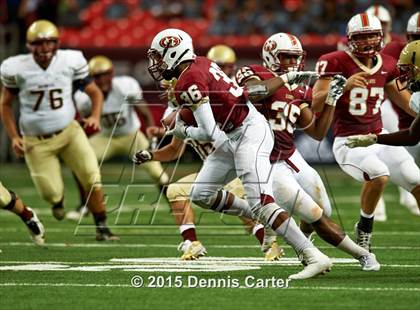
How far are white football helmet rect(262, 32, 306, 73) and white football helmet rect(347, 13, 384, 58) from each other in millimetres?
629

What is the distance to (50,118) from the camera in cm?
838

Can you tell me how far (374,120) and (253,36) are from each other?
7.86 m

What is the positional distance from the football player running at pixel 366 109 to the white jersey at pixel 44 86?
221 centimetres

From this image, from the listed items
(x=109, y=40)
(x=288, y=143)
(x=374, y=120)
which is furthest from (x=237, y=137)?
Result: (x=109, y=40)

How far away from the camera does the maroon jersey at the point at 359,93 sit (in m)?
7.17

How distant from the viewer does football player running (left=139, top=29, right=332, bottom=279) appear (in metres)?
5.82

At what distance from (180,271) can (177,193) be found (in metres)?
1.11

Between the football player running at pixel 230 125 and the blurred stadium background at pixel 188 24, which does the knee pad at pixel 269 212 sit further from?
the blurred stadium background at pixel 188 24

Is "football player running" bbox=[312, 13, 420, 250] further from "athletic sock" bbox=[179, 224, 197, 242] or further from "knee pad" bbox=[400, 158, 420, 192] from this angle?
"athletic sock" bbox=[179, 224, 197, 242]

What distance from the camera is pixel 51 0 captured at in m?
15.2

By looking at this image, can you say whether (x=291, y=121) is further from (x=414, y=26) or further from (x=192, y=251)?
(x=414, y=26)

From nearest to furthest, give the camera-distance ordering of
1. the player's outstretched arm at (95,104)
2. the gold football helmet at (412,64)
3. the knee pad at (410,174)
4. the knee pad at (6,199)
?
the gold football helmet at (412,64)
the knee pad at (410,174)
the knee pad at (6,199)
the player's outstretched arm at (95,104)

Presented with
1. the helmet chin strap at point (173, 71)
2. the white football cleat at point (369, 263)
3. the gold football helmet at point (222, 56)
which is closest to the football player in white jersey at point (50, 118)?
the gold football helmet at point (222, 56)

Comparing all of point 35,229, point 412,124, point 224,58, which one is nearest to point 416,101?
point 412,124
